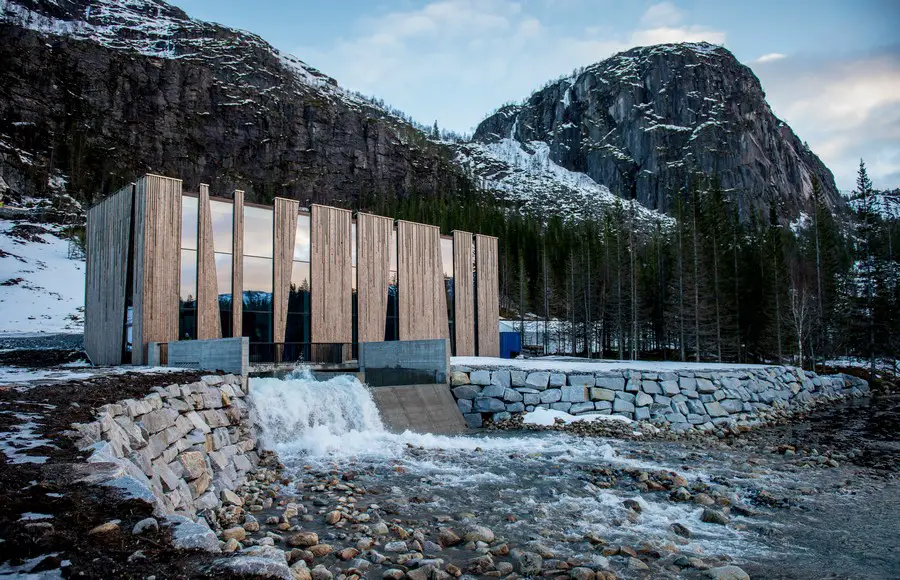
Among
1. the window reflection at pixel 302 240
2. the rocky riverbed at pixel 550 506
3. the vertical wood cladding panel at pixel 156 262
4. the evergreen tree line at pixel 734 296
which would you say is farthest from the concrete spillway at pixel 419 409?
the evergreen tree line at pixel 734 296

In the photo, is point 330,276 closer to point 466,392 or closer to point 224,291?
point 224,291

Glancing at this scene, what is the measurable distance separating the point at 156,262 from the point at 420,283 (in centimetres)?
1069

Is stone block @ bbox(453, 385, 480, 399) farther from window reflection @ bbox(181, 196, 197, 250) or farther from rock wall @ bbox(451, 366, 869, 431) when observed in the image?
window reflection @ bbox(181, 196, 197, 250)

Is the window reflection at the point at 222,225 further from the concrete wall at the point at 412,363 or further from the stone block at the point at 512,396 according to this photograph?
the stone block at the point at 512,396

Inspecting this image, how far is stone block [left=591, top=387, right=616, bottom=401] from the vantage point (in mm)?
17812

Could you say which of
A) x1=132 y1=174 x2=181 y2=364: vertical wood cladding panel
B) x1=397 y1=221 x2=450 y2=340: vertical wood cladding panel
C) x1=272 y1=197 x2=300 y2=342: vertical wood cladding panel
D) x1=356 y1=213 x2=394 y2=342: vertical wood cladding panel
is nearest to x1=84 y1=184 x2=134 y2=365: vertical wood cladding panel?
x1=132 y1=174 x2=181 y2=364: vertical wood cladding panel

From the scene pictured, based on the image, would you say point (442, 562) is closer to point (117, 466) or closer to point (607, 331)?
point (117, 466)

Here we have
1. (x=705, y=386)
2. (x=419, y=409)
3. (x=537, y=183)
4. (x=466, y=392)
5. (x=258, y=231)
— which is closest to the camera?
(x=419, y=409)

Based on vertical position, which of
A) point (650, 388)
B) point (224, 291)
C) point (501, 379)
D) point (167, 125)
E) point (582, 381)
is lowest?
point (650, 388)

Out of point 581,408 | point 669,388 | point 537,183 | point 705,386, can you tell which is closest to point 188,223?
point 581,408

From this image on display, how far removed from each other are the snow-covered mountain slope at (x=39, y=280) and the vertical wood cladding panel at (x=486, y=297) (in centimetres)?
2463

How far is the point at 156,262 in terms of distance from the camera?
1784 centimetres

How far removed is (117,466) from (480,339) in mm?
22503

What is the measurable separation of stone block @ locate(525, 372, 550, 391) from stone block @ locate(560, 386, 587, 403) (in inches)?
24.4
